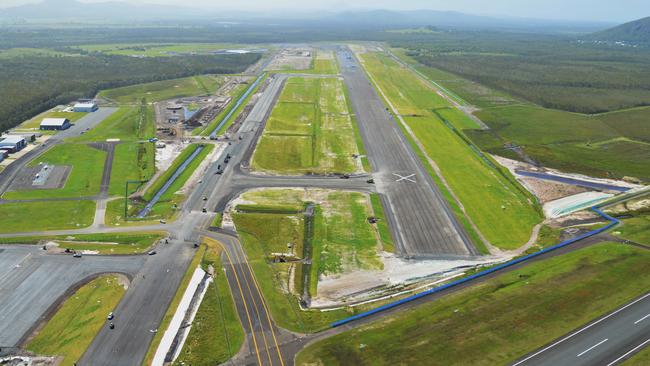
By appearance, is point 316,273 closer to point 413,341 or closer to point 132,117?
point 413,341

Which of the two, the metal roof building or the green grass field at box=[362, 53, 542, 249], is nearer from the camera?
the green grass field at box=[362, 53, 542, 249]

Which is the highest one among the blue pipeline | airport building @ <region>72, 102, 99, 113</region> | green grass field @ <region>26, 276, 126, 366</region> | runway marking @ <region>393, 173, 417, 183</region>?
airport building @ <region>72, 102, 99, 113</region>

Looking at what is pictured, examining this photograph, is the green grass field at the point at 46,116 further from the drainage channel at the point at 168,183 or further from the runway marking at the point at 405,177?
the runway marking at the point at 405,177

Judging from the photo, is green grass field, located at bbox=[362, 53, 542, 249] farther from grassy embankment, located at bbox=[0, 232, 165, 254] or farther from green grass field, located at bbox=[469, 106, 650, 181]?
grassy embankment, located at bbox=[0, 232, 165, 254]

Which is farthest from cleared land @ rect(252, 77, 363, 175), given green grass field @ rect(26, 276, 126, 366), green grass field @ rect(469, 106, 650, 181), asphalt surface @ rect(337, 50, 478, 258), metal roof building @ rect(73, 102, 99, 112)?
metal roof building @ rect(73, 102, 99, 112)

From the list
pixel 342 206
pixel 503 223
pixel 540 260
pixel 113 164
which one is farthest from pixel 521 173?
pixel 113 164

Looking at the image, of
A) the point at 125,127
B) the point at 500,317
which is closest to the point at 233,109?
the point at 125,127
